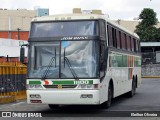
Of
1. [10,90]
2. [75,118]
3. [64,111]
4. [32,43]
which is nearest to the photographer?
[75,118]

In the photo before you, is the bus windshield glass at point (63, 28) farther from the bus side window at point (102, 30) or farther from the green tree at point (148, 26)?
the green tree at point (148, 26)

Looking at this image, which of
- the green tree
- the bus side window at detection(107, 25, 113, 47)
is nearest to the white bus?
the bus side window at detection(107, 25, 113, 47)

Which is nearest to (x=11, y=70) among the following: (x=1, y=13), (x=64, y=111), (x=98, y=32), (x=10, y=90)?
(x=10, y=90)

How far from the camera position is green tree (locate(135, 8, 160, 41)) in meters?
72.5

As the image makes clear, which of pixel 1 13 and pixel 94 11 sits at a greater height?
pixel 1 13

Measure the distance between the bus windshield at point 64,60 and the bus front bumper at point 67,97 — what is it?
0.51m

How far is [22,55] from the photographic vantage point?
15156 millimetres

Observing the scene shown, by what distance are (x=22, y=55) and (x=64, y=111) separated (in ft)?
8.49

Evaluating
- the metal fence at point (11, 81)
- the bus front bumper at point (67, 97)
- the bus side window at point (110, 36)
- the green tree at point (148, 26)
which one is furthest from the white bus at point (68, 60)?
the green tree at point (148, 26)

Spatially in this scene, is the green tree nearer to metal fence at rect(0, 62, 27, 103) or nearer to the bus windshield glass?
metal fence at rect(0, 62, 27, 103)

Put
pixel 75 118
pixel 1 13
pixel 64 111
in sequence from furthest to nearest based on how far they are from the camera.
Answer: pixel 1 13 → pixel 64 111 → pixel 75 118

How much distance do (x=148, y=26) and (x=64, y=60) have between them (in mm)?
60783

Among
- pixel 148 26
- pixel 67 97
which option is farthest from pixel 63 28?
pixel 148 26

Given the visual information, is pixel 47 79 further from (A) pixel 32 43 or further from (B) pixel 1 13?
(B) pixel 1 13
